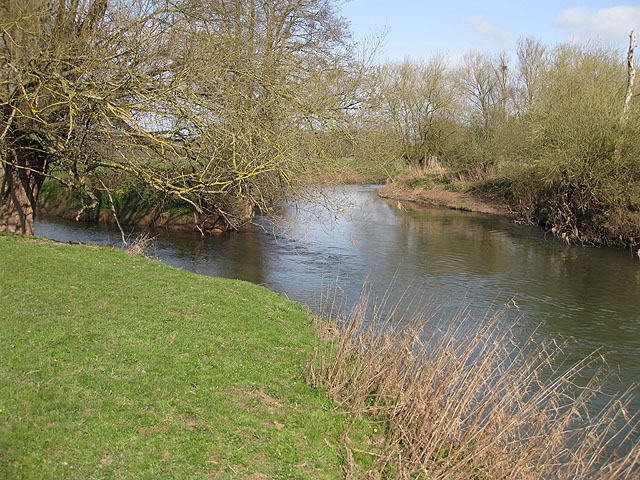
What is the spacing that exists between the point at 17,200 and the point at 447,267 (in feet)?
40.3

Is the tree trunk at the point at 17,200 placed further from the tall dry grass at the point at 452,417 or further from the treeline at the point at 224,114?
the tall dry grass at the point at 452,417

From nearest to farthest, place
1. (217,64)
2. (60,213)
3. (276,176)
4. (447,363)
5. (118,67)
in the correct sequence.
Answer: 1. (447,363)
2. (118,67)
3. (217,64)
4. (276,176)
5. (60,213)

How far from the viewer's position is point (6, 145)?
10.8m

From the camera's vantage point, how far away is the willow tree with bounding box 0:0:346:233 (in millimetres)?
9789

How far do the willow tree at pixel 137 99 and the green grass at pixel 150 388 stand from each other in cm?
280

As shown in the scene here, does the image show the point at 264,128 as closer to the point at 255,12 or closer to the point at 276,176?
the point at 276,176

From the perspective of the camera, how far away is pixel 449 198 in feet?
115

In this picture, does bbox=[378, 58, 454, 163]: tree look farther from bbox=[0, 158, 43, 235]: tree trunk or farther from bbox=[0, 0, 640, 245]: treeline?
bbox=[0, 158, 43, 235]: tree trunk

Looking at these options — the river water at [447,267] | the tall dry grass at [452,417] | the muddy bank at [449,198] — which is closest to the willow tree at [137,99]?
the river water at [447,267]

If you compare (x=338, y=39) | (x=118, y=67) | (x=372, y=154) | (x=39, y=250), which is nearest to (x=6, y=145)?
(x=39, y=250)

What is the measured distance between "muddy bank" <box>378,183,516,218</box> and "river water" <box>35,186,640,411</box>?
21.8 ft

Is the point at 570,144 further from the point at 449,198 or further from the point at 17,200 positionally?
the point at 17,200

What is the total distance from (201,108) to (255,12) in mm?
10355

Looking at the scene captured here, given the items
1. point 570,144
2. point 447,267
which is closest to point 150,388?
point 447,267
